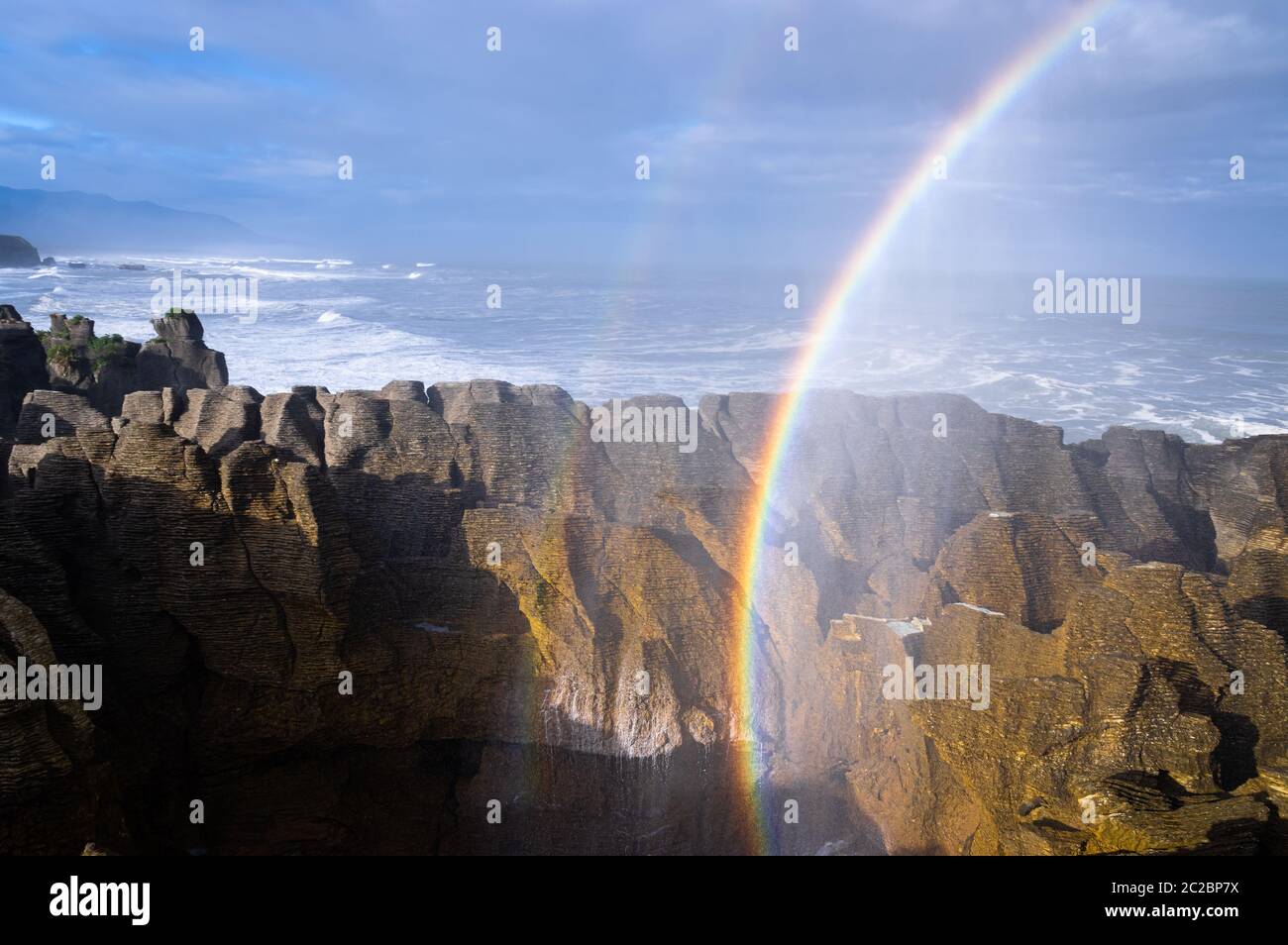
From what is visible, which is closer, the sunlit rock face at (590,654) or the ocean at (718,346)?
the sunlit rock face at (590,654)

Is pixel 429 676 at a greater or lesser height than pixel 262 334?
lesser

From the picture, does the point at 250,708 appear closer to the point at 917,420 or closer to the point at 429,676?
the point at 429,676

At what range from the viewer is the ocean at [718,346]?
2005 inches

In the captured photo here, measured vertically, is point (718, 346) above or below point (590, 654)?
above

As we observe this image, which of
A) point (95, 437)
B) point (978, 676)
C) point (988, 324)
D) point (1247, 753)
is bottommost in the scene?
point (1247, 753)

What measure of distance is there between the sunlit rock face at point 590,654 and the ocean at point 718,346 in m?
16.1

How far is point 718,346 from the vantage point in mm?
72625

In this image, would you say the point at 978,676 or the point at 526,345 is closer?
the point at 978,676

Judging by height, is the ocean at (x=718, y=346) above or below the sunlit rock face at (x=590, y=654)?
above

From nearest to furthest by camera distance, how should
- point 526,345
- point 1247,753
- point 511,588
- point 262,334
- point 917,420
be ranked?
point 1247,753
point 511,588
point 917,420
point 262,334
point 526,345

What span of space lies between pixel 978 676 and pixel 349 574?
787 cm

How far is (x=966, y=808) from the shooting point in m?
11.0

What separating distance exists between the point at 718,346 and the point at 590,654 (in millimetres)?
62297

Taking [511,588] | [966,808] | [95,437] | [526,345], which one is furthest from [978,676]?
[526,345]
